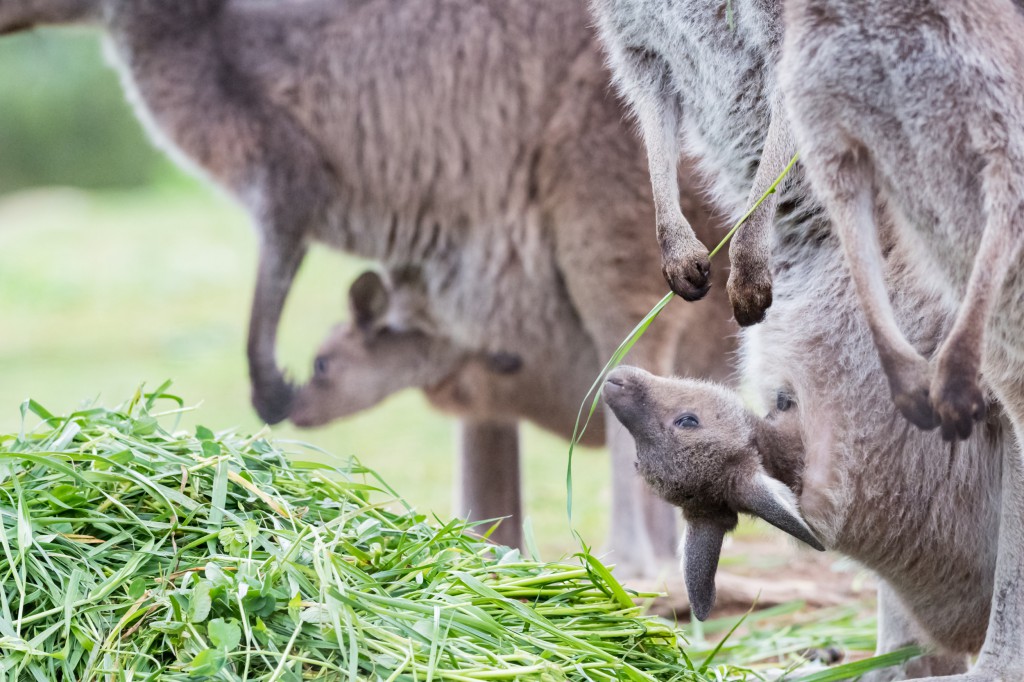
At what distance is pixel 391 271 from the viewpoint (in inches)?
167

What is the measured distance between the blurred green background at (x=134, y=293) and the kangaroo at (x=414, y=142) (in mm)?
315

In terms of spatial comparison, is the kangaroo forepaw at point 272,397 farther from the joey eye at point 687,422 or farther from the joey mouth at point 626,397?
the joey eye at point 687,422

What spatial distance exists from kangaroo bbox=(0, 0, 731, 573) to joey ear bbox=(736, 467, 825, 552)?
1498 mm

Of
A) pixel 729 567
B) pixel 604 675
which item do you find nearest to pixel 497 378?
pixel 729 567

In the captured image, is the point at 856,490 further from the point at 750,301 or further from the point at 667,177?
the point at 667,177


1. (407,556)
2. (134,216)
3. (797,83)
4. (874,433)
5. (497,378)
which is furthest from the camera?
(134,216)

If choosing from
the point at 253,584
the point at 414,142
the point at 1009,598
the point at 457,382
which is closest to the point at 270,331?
the point at 457,382

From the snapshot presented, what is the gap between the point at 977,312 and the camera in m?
1.69

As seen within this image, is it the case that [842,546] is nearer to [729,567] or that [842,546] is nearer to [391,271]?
[729,567]

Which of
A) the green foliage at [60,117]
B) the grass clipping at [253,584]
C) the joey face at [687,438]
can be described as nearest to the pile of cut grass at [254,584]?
the grass clipping at [253,584]

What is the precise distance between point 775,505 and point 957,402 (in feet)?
1.81

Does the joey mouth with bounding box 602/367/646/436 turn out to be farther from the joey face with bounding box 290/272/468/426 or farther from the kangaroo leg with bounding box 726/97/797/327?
the joey face with bounding box 290/272/468/426

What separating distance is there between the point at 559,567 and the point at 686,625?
3.82 ft

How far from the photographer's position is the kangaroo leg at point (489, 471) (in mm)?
4082
